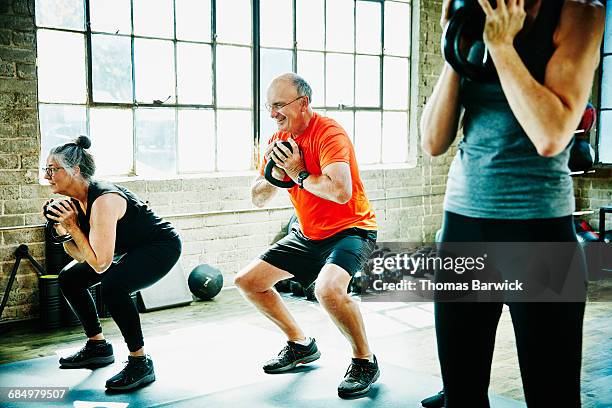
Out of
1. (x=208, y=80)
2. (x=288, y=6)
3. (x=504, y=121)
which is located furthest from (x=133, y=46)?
(x=504, y=121)

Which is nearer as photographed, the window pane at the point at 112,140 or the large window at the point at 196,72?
the large window at the point at 196,72

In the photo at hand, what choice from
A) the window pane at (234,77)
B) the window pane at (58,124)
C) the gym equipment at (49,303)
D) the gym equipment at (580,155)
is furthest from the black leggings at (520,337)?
the window pane at (234,77)

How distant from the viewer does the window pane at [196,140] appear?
18.6ft

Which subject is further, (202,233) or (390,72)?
(390,72)

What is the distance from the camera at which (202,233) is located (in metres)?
5.67

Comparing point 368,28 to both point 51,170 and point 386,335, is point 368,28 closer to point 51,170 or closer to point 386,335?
point 386,335

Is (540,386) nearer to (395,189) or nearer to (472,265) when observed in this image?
(472,265)

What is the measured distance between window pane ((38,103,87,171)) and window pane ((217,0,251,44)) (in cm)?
136

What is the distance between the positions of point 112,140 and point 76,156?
2046 millimetres

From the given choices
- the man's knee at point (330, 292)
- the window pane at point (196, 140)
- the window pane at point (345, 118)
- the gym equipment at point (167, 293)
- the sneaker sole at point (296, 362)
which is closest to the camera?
the man's knee at point (330, 292)

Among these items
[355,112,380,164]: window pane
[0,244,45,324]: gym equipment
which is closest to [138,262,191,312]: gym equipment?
[0,244,45,324]: gym equipment

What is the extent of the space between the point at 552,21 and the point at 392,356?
113 inches

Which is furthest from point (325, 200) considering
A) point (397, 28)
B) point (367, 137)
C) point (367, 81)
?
point (397, 28)

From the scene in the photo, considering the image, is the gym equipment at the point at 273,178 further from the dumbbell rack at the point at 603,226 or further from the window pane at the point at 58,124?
the dumbbell rack at the point at 603,226
